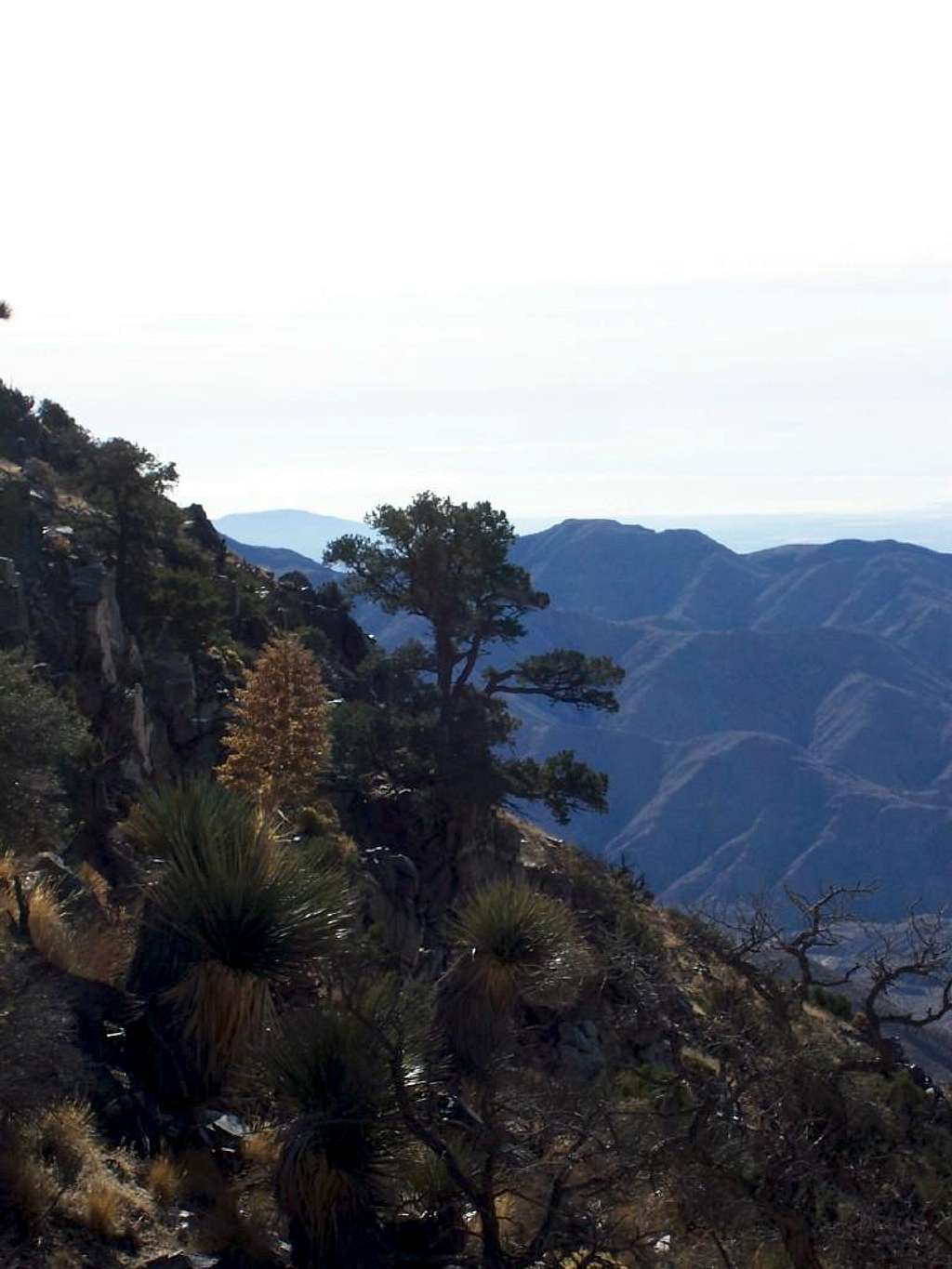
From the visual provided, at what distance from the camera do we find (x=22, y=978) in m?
9.27

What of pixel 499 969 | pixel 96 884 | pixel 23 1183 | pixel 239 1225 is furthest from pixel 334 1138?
pixel 96 884

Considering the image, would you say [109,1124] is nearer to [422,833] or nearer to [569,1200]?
[569,1200]

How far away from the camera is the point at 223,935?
10227 millimetres

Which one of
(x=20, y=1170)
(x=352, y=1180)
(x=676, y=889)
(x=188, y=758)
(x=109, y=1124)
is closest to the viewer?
(x=20, y=1170)

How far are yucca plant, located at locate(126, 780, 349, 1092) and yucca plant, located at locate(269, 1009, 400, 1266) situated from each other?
759mm

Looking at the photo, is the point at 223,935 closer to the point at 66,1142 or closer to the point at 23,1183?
the point at 66,1142

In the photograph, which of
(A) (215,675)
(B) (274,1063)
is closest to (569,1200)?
(B) (274,1063)

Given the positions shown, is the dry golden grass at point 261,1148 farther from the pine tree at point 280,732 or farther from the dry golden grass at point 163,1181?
the pine tree at point 280,732

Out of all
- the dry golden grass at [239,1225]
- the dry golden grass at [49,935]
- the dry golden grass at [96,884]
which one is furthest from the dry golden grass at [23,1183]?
the dry golden grass at [96,884]

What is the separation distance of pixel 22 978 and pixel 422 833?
19.1 meters

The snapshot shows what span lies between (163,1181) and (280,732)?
1144 centimetres

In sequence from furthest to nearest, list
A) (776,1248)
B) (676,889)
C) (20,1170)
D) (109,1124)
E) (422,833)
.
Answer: (676,889) < (422,833) < (776,1248) < (109,1124) < (20,1170)

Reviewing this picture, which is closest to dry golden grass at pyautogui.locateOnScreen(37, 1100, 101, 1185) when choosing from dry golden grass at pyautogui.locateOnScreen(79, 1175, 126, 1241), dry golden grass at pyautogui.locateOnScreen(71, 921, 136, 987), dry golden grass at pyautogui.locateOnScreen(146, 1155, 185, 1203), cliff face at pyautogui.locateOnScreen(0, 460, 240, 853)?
dry golden grass at pyautogui.locateOnScreen(79, 1175, 126, 1241)

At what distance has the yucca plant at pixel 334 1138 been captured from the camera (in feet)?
29.1
